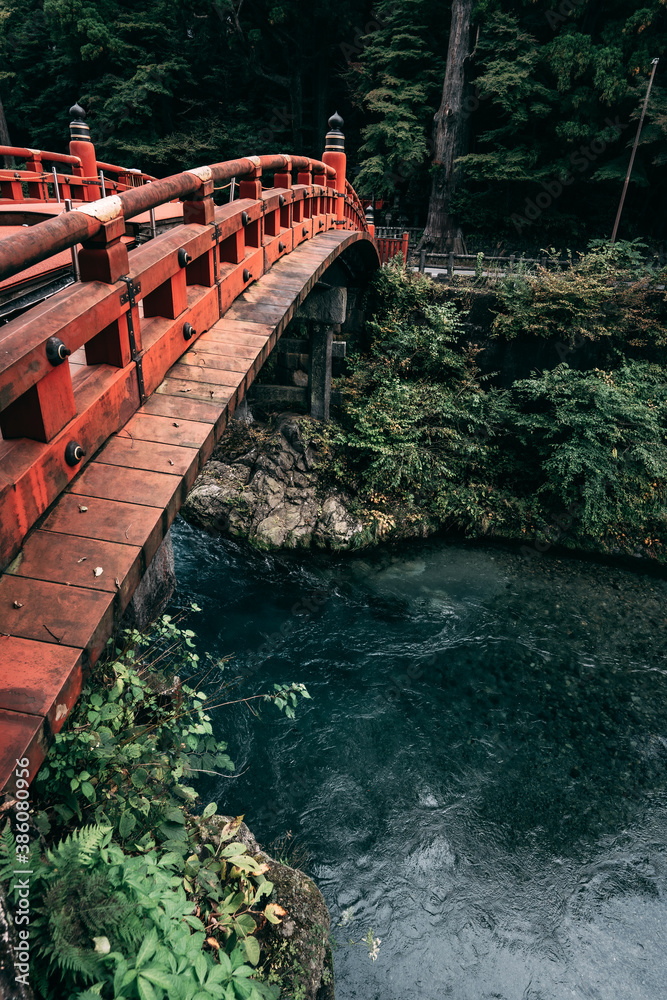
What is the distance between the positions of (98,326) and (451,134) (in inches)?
754

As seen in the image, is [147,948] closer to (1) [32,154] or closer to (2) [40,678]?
(2) [40,678]

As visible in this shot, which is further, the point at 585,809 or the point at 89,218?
the point at 585,809

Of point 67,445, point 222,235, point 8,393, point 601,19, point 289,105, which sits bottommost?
point 67,445

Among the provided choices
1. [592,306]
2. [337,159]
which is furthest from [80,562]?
[592,306]

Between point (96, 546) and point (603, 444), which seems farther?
point (603, 444)

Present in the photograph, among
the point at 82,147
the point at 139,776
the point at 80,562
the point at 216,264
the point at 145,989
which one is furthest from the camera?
the point at 82,147

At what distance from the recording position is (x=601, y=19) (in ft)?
53.8

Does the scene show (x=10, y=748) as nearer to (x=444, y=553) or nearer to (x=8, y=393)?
(x=8, y=393)

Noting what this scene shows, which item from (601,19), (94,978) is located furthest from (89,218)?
(601,19)

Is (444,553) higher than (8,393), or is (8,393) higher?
(8,393)

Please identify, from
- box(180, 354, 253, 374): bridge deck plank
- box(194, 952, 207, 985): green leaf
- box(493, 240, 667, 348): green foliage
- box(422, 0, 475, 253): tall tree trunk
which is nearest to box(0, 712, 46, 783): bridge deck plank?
box(194, 952, 207, 985): green leaf

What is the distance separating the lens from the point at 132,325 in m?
3.17

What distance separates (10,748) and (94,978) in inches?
31.8

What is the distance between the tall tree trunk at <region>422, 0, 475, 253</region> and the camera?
16656 millimetres
